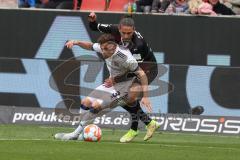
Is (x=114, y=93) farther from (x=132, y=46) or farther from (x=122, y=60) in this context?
(x=132, y=46)

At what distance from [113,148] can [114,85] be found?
264cm

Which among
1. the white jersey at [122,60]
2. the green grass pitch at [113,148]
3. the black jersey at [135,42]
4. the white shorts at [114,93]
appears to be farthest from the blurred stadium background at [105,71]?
the black jersey at [135,42]

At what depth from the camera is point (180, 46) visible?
20.8 meters

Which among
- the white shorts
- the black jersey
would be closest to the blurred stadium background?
the white shorts

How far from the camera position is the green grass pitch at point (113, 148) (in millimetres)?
12164

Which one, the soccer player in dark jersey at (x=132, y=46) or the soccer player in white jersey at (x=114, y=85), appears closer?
the soccer player in white jersey at (x=114, y=85)

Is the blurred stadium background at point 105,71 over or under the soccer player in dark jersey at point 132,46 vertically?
under

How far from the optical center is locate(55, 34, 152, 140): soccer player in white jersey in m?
15.0

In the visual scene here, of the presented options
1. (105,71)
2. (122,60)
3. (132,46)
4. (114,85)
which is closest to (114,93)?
(114,85)

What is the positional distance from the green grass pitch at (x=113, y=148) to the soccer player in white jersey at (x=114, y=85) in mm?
616

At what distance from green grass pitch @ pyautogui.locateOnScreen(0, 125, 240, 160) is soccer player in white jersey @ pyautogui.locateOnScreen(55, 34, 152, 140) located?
62 centimetres

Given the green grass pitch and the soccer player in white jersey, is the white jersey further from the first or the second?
the green grass pitch

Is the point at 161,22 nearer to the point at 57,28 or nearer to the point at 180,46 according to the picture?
the point at 180,46

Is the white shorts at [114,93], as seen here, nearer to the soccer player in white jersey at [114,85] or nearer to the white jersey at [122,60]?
the soccer player in white jersey at [114,85]
